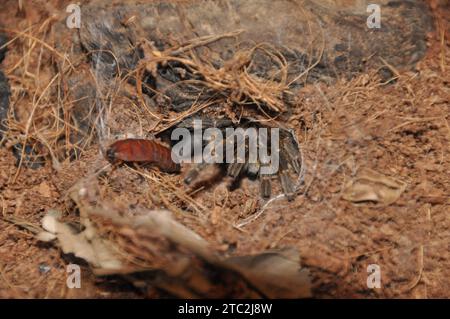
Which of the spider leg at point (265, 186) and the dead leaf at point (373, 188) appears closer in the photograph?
the dead leaf at point (373, 188)

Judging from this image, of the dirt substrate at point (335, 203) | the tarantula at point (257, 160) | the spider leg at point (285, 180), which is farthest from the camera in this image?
the tarantula at point (257, 160)

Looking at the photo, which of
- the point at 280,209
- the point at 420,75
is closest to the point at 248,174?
the point at 280,209

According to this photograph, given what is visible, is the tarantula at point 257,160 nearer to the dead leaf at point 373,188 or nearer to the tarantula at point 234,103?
the tarantula at point 234,103

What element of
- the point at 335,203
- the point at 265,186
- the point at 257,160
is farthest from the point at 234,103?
the point at 335,203

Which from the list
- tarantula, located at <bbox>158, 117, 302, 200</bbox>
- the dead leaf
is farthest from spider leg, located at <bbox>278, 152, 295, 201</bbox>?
the dead leaf

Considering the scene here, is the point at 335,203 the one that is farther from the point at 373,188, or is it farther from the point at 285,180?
the point at 285,180

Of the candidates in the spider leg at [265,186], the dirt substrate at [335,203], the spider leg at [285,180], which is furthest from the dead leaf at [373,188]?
the spider leg at [265,186]

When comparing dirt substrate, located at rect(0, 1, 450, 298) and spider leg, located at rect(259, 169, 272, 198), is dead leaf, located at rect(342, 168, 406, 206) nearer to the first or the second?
dirt substrate, located at rect(0, 1, 450, 298)
